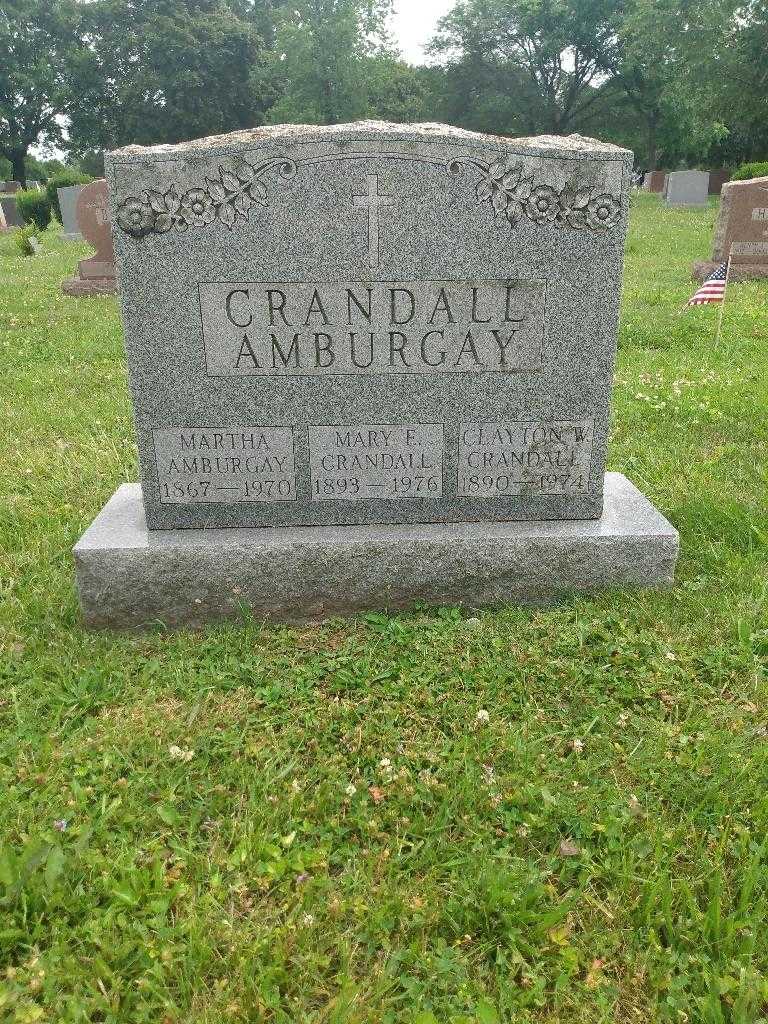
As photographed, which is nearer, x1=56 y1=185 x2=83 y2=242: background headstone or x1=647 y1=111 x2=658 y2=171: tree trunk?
x1=56 y1=185 x2=83 y2=242: background headstone

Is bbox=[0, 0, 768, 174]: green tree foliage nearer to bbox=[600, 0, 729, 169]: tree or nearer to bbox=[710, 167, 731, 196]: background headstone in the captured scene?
bbox=[600, 0, 729, 169]: tree

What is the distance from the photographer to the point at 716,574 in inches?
133

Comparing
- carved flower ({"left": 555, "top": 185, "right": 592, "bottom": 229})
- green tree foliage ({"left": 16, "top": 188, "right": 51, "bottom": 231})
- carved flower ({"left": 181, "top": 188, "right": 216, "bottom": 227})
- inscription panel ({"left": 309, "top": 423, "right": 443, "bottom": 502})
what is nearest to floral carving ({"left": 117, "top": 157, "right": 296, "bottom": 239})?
carved flower ({"left": 181, "top": 188, "right": 216, "bottom": 227})

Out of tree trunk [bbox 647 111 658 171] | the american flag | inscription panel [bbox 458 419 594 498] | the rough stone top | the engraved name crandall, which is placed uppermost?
tree trunk [bbox 647 111 658 171]

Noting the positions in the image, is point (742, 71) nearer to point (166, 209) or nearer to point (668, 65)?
point (668, 65)

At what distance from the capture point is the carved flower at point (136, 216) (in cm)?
281

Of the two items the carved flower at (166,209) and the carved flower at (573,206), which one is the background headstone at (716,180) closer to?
the carved flower at (573,206)

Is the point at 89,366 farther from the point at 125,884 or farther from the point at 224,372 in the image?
the point at 125,884

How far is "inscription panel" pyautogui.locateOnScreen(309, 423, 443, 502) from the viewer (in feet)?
10.3

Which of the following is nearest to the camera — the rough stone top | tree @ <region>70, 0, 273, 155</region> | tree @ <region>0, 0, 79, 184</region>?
the rough stone top

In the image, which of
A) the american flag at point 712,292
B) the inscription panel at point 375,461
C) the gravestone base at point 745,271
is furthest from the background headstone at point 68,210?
the inscription panel at point 375,461

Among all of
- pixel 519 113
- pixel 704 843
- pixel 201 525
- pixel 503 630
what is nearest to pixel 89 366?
pixel 201 525

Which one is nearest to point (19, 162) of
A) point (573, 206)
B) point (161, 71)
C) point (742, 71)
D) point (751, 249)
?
point (161, 71)

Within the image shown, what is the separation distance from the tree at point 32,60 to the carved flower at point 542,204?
4788cm
